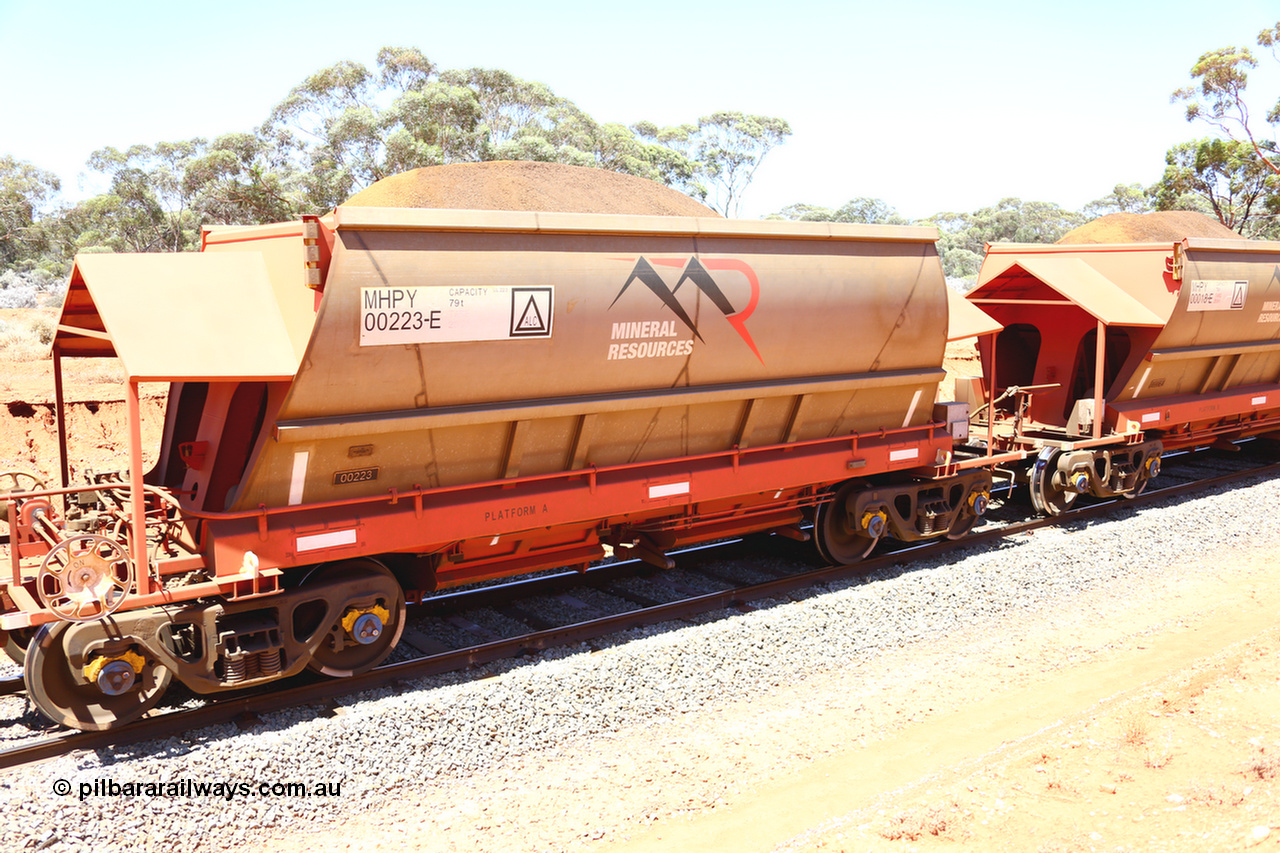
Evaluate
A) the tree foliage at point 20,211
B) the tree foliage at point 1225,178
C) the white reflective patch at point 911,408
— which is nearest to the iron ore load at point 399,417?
the white reflective patch at point 911,408

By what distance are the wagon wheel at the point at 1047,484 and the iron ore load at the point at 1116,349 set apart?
2cm

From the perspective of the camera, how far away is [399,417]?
7.05 m

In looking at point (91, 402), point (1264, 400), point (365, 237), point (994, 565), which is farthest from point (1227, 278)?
point (91, 402)

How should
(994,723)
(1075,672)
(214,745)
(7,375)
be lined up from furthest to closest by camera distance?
(7,375)
(1075,672)
(994,723)
(214,745)

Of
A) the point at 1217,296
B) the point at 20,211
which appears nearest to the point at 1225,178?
the point at 1217,296

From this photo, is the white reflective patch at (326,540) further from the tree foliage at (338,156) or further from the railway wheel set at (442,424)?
the tree foliage at (338,156)

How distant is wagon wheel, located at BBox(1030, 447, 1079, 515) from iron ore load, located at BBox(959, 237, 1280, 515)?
0.02 m

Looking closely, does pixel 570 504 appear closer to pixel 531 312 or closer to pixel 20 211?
pixel 531 312

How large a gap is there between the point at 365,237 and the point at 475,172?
10.1 feet

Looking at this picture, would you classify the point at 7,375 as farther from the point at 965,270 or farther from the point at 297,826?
the point at 965,270

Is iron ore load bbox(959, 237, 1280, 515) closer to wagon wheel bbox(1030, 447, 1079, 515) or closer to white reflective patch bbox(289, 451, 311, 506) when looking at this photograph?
wagon wheel bbox(1030, 447, 1079, 515)

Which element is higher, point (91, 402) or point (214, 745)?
point (91, 402)

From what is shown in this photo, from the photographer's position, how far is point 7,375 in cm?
1958

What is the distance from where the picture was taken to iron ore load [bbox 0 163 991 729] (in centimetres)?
642
